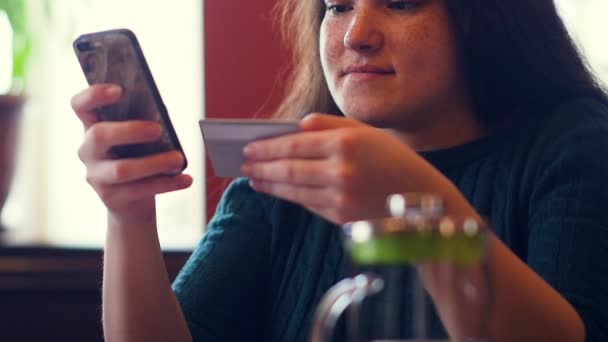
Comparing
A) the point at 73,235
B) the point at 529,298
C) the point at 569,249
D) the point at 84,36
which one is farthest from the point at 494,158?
the point at 73,235

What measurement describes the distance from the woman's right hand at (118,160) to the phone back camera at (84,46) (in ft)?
0.15

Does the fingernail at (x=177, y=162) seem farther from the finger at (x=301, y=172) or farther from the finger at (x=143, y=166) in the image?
the finger at (x=301, y=172)

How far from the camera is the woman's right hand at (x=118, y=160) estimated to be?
3.52ft

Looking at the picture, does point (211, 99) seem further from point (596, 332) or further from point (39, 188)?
point (596, 332)

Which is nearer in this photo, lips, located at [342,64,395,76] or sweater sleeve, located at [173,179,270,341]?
lips, located at [342,64,395,76]

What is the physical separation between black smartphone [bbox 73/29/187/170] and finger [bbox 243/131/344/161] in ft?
0.55

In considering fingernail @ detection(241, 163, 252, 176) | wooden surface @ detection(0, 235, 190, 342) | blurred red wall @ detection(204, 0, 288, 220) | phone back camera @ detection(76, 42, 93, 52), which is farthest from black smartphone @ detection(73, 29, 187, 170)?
wooden surface @ detection(0, 235, 190, 342)

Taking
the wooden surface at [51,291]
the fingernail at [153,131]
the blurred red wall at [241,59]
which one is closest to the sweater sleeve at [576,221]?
the fingernail at [153,131]

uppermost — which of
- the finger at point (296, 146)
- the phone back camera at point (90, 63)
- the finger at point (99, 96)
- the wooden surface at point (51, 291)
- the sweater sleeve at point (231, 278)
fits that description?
the phone back camera at point (90, 63)

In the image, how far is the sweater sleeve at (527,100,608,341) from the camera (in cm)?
110

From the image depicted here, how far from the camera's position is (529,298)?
91 centimetres

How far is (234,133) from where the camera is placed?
3.11 ft

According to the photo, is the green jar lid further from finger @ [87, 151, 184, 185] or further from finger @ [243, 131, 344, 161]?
finger @ [87, 151, 184, 185]

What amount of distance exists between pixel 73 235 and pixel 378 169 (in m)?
1.52
